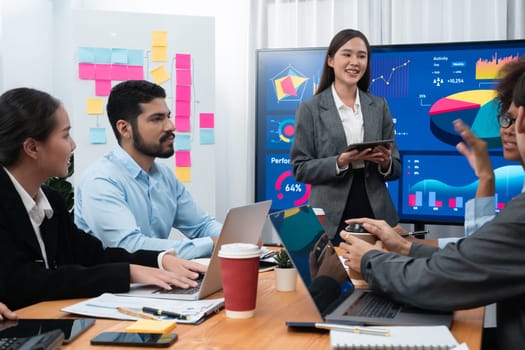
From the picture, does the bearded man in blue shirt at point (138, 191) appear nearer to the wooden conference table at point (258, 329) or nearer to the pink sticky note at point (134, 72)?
the wooden conference table at point (258, 329)

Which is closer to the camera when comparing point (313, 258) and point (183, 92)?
point (313, 258)

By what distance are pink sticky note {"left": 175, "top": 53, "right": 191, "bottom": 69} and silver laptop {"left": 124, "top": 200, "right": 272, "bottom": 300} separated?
2824mm

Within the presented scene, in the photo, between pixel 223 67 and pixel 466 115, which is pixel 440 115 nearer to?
pixel 466 115

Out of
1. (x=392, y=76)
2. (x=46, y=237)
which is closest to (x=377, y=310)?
(x=46, y=237)

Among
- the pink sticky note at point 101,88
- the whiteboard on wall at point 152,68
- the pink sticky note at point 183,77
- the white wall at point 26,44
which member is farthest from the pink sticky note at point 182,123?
the white wall at point 26,44

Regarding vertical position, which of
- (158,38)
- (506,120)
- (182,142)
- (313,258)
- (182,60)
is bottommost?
(313,258)

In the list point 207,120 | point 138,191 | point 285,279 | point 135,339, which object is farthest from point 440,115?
point 135,339

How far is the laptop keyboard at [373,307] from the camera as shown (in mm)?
1144

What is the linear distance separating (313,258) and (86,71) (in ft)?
10.4

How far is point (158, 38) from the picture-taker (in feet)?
13.5

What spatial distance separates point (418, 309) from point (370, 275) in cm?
12

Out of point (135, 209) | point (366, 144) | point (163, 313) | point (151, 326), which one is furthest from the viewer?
point (366, 144)

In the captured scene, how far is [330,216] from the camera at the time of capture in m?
2.86

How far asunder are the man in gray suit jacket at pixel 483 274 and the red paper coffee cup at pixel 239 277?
0.86 feet
